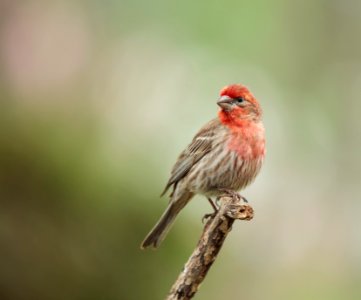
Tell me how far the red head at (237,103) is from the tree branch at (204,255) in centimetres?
167

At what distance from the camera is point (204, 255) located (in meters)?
5.44

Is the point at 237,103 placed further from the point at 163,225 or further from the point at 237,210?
the point at 237,210

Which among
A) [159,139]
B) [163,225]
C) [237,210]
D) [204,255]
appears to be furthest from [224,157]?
[159,139]

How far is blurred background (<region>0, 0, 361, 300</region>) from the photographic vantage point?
316 inches

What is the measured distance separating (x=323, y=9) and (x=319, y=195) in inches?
180

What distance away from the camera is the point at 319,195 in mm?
11750

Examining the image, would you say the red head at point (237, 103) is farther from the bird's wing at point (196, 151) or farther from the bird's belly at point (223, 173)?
the bird's belly at point (223, 173)

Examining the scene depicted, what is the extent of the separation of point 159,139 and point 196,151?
2.72m

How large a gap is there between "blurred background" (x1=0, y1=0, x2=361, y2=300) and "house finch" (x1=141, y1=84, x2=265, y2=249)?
0.91 m

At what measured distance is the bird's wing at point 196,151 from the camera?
7.45 metres

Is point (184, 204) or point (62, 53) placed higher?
point (62, 53)

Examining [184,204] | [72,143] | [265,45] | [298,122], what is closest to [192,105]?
[298,122]

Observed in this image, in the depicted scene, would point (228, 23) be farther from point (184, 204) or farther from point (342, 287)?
point (184, 204)

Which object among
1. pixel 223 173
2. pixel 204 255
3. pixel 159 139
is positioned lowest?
pixel 204 255
